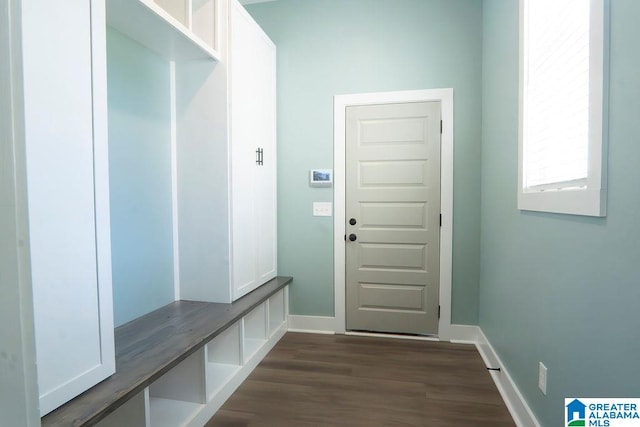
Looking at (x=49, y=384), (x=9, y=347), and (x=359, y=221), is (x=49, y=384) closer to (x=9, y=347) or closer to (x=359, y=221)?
(x=9, y=347)

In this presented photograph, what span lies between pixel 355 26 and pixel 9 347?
3.17 meters

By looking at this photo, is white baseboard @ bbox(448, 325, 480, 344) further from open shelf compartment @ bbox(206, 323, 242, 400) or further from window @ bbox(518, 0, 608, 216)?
open shelf compartment @ bbox(206, 323, 242, 400)

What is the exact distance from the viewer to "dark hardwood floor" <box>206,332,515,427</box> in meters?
1.79

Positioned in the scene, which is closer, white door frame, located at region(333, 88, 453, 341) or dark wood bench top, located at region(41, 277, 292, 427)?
dark wood bench top, located at region(41, 277, 292, 427)

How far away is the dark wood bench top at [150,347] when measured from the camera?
1068 mm

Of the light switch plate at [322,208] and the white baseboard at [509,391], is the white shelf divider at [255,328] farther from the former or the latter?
the white baseboard at [509,391]

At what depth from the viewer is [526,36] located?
1769 millimetres

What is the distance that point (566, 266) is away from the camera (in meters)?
1.30

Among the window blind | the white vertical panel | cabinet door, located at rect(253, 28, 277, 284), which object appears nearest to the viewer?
the white vertical panel

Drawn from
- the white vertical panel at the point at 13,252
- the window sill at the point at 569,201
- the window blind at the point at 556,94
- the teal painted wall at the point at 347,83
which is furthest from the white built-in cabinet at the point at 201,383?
the window blind at the point at 556,94

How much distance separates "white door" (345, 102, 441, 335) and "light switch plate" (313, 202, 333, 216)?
0.59 feet

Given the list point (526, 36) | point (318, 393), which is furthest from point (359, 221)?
point (526, 36)

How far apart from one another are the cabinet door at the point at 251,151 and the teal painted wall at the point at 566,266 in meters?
1.81

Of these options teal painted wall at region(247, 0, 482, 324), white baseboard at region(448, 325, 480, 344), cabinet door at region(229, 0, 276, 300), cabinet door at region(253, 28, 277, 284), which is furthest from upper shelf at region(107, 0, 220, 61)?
white baseboard at region(448, 325, 480, 344)
